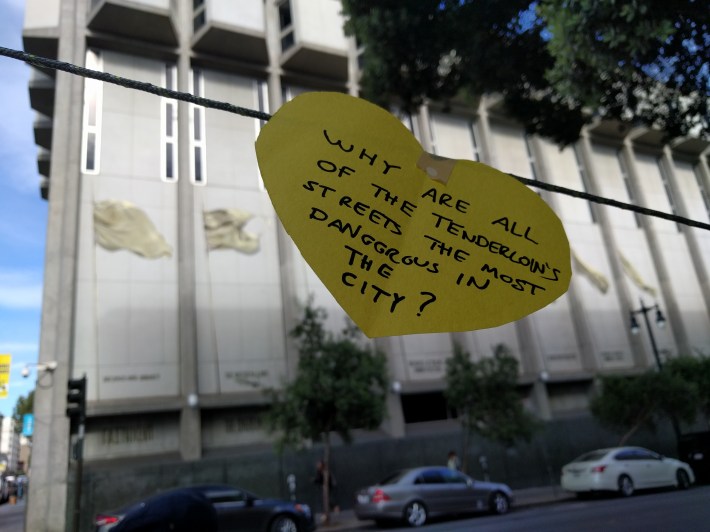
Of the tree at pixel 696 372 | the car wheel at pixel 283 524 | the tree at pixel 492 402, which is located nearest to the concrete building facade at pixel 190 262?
the tree at pixel 492 402

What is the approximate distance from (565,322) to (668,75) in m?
17.8

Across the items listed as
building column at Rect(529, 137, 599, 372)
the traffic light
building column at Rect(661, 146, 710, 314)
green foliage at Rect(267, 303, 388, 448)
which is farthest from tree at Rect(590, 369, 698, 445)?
the traffic light

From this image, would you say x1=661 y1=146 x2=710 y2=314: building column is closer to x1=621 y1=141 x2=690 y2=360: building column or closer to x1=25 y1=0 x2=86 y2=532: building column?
x1=621 y1=141 x2=690 y2=360: building column

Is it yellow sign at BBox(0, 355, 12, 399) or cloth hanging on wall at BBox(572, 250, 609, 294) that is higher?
cloth hanging on wall at BBox(572, 250, 609, 294)

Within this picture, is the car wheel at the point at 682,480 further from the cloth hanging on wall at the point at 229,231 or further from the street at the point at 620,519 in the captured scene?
the cloth hanging on wall at the point at 229,231

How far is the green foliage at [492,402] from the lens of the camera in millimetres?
19672

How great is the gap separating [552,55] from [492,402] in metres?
13.2

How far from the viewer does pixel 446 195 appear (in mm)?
2191

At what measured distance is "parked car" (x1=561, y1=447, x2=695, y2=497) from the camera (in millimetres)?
16312

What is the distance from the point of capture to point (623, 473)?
16.4 meters

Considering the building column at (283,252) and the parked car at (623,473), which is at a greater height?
the building column at (283,252)

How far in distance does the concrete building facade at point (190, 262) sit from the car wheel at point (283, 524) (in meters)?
7.27

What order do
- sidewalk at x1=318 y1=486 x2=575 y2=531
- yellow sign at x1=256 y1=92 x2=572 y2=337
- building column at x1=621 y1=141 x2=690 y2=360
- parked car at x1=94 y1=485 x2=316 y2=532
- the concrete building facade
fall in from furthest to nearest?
1. building column at x1=621 y1=141 x2=690 y2=360
2. the concrete building facade
3. sidewalk at x1=318 y1=486 x2=575 y2=531
4. parked car at x1=94 y1=485 x2=316 y2=532
5. yellow sign at x1=256 y1=92 x2=572 y2=337

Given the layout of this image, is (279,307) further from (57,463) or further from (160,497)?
(160,497)
